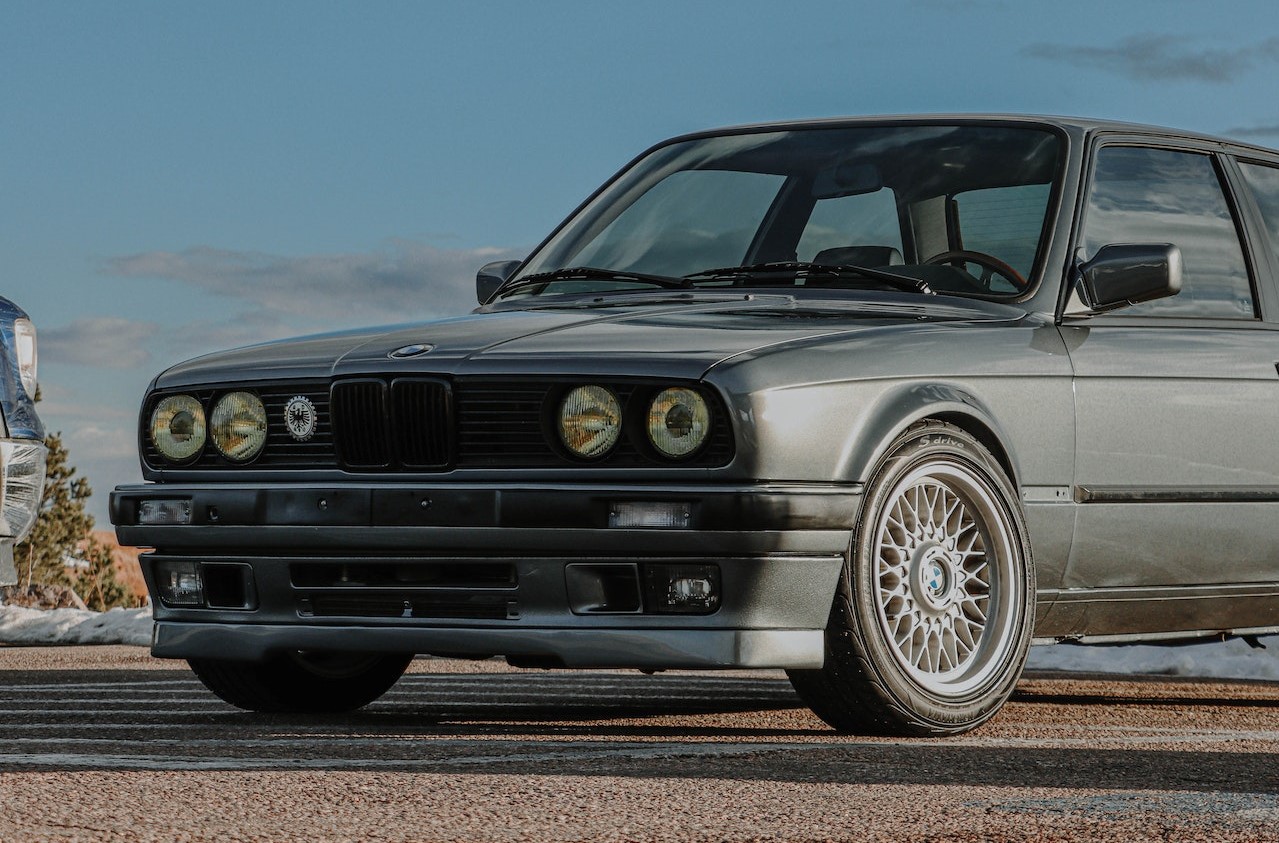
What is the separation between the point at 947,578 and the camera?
585 cm

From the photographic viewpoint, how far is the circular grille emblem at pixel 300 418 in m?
5.84

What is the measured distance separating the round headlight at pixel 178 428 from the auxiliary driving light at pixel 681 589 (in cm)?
153

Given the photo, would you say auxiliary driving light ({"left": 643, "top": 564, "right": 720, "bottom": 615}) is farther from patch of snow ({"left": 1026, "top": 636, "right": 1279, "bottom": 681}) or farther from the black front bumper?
patch of snow ({"left": 1026, "top": 636, "right": 1279, "bottom": 681})

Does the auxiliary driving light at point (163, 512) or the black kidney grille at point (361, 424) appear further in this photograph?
the auxiliary driving light at point (163, 512)

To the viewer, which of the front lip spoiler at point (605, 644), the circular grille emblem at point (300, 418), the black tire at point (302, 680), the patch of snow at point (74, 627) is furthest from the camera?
the patch of snow at point (74, 627)

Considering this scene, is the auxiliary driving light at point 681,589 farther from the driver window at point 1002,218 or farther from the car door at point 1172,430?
the driver window at point 1002,218

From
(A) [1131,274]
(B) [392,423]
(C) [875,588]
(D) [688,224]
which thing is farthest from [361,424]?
(A) [1131,274]

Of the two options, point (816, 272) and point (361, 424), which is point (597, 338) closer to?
point (361, 424)

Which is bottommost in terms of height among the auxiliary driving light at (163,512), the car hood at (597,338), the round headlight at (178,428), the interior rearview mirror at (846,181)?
the auxiliary driving light at (163,512)

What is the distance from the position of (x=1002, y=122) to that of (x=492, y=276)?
74.4 inches

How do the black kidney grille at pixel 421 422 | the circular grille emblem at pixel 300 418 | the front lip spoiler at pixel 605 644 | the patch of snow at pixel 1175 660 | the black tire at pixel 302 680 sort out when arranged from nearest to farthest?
the front lip spoiler at pixel 605 644 < the black kidney grille at pixel 421 422 < the circular grille emblem at pixel 300 418 < the black tire at pixel 302 680 < the patch of snow at pixel 1175 660

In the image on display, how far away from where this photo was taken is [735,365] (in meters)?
5.32

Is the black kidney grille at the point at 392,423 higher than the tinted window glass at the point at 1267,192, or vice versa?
the tinted window glass at the point at 1267,192

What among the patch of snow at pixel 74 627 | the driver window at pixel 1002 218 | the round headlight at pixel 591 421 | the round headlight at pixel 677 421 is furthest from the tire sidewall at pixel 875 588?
the patch of snow at pixel 74 627
